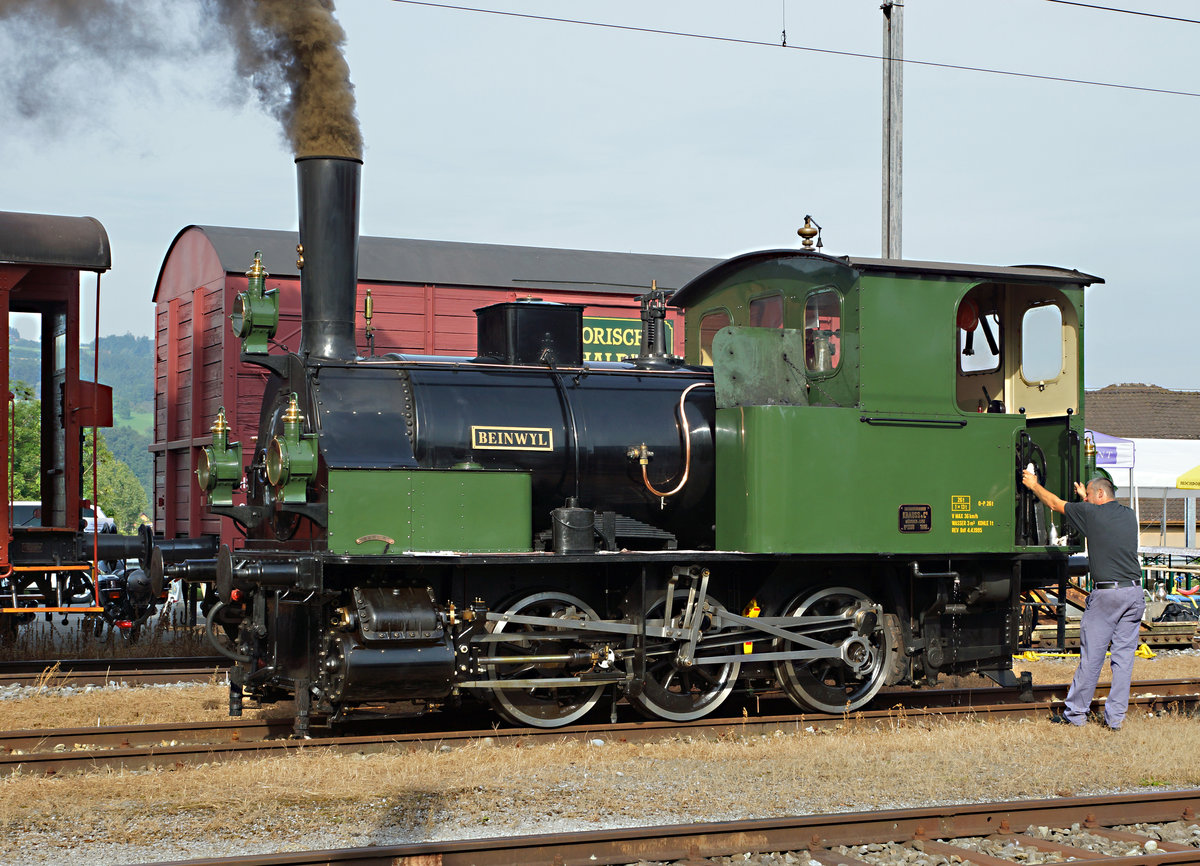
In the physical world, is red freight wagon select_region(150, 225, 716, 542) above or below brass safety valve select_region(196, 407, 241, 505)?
above

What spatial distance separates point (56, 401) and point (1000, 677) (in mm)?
8908

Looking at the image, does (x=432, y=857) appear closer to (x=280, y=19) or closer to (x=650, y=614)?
(x=650, y=614)

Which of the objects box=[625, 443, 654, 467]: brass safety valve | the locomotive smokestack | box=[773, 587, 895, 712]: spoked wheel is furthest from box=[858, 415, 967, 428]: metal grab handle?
the locomotive smokestack

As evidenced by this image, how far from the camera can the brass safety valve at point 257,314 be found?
8.64 meters

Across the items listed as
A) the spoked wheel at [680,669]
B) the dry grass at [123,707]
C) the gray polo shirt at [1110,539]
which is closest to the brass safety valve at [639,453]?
the spoked wheel at [680,669]

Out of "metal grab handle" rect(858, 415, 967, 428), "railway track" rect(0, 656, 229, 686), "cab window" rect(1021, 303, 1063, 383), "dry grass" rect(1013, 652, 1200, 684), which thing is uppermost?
"cab window" rect(1021, 303, 1063, 383)

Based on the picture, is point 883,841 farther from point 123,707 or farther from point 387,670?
point 123,707

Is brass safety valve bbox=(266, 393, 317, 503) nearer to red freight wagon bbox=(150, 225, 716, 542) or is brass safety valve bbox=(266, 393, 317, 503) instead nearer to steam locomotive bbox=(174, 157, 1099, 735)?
steam locomotive bbox=(174, 157, 1099, 735)

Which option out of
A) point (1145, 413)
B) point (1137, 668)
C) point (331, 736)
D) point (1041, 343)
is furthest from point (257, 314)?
point (1145, 413)

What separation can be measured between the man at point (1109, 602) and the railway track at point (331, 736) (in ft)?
2.59

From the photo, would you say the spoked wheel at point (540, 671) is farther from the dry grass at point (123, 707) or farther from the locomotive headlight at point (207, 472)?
the locomotive headlight at point (207, 472)

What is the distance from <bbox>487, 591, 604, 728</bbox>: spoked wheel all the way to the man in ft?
10.9

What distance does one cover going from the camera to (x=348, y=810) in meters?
6.07

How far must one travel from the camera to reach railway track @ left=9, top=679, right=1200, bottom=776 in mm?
6973
